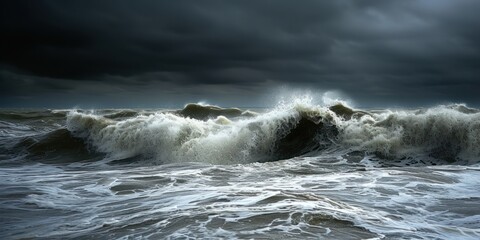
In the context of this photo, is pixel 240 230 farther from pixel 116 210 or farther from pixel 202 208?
pixel 116 210

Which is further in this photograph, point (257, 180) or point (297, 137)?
point (297, 137)

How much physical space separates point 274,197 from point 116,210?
6.59 feet

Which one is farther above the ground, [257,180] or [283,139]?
[283,139]

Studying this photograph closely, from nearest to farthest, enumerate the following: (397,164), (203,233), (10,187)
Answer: (203,233), (10,187), (397,164)

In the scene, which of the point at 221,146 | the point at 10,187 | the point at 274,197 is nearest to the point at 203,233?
the point at 274,197

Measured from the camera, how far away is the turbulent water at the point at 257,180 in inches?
176

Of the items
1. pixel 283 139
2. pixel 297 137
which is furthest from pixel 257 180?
pixel 297 137

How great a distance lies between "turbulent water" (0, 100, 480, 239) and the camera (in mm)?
4469

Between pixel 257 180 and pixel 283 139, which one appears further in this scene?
pixel 283 139

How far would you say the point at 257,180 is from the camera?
24.4 feet

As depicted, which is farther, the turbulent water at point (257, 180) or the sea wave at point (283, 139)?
the sea wave at point (283, 139)

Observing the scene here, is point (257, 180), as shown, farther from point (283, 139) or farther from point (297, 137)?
point (297, 137)

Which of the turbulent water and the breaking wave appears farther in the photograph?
the breaking wave

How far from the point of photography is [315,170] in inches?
356
